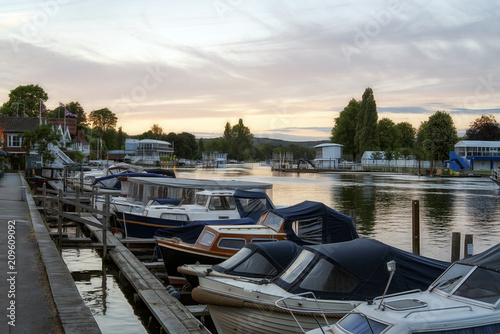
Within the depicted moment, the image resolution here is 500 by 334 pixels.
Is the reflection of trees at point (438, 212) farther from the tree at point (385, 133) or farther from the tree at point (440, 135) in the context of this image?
the tree at point (385, 133)

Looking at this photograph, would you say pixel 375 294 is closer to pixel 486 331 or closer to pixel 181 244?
pixel 486 331

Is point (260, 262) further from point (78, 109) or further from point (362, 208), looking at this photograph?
point (78, 109)

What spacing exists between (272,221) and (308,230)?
1518 mm

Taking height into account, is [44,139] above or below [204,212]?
above

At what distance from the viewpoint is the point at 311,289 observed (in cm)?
1195

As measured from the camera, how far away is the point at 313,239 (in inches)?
767

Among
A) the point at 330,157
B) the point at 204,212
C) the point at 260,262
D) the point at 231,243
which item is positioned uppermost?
the point at 330,157

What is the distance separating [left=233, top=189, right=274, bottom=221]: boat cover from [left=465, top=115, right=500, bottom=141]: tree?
523ft

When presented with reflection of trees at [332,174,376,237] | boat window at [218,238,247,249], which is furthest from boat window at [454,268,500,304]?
reflection of trees at [332,174,376,237]

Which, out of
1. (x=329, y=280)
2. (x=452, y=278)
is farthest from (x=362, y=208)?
(x=452, y=278)

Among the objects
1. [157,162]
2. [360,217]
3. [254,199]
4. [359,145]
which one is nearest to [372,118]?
[359,145]

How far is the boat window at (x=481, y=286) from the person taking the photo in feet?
32.3

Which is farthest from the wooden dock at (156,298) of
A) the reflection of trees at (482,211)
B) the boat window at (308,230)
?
the reflection of trees at (482,211)

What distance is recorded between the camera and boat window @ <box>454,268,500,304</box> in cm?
984
